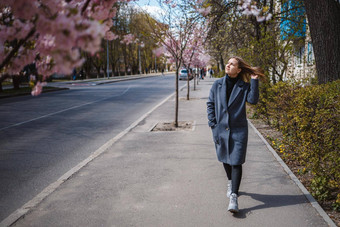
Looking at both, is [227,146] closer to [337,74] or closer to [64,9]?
[64,9]

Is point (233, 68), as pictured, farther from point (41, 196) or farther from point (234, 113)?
point (41, 196)

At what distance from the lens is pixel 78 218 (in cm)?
380

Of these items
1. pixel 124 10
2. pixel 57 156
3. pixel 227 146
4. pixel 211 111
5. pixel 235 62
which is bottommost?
pixel 57 156

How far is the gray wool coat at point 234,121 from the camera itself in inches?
162

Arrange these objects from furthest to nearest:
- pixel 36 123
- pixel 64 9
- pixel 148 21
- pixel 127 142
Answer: pixel 36 123
pixel 148 21
pixel 127 142
pixel 64 9

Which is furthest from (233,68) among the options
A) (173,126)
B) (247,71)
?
(173,126)

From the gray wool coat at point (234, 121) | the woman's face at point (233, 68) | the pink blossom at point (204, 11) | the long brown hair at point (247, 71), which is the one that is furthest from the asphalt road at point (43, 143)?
the pink blossom at point (204, 11)

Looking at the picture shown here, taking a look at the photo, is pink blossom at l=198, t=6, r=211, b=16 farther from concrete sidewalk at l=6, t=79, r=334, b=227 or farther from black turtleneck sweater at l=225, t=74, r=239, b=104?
black turtleneck sweater at l=225, t=74, r=239, b=104

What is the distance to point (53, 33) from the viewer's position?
1.61 meters

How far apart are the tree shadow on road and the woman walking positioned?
0.26 metres

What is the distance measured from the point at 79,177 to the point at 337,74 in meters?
5.29

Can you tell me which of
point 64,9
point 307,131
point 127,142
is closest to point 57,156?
point 127,142

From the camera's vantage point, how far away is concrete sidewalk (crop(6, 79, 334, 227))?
3742 millimetres

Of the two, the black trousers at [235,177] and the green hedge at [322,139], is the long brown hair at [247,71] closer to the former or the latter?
the green hedge at [322,139]
